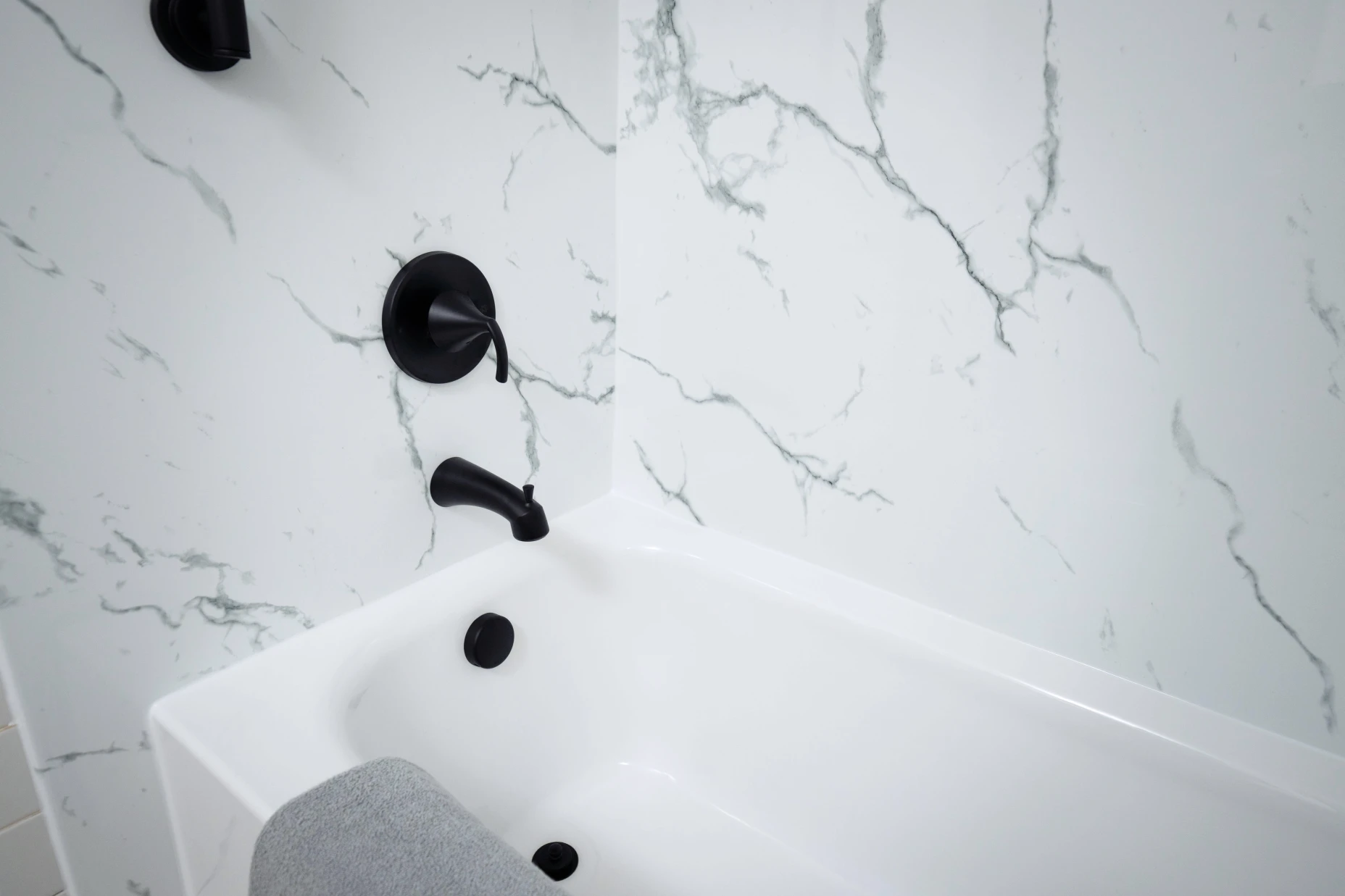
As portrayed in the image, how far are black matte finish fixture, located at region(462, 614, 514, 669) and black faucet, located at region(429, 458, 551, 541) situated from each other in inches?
5.3

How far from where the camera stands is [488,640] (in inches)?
36.8

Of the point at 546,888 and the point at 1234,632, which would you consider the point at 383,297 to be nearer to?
the point at 546,888

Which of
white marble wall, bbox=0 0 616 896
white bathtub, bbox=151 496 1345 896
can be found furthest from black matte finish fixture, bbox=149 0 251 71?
white bathtub, bbox=151 496 1345 896

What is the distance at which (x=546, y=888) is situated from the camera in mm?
505

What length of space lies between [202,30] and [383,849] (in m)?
0.64

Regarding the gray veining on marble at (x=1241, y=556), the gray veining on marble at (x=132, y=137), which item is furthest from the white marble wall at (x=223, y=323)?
the gray veining on marble at (x=1241, y=556)

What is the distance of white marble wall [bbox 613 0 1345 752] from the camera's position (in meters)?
0.65

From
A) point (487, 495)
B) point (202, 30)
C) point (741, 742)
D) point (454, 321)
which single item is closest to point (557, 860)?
point (741, 742)

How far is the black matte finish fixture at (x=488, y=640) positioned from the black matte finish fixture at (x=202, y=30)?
0.62 meters

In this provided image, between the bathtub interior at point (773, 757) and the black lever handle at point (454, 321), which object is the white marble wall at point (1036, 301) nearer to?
the bathtub interior at point (773, 757)

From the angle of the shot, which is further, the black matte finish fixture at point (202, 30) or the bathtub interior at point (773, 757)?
the bathtub interior at point (773, 757)

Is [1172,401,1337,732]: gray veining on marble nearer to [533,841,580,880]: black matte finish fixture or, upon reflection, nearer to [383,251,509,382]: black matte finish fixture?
[383,251,509,382]: black matte finish fixture

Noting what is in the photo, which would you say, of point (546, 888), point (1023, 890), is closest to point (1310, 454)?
point (1023, 890)

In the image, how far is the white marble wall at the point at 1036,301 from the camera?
0.65 metres
